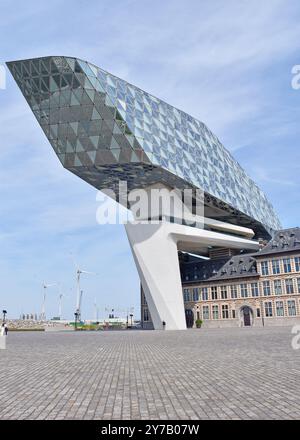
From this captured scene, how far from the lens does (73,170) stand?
183ft

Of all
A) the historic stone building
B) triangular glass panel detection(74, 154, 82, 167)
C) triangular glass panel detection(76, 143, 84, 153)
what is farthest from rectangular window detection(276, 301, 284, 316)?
triangular glass panel detection(76, 143, 84, 153)

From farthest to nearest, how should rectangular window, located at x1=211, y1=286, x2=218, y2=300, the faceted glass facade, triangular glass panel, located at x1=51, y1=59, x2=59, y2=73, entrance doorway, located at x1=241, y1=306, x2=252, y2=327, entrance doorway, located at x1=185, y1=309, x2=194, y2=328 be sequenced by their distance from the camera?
entrance doorway, located at x1=185, y1=309, x2=194, y2=328, rectangular window, located at x1=211, y1=286, x2=218, y2=300, entrance doorway, located at x1=241, y1=306, x2=252, y2=327, the faceted glass facade, triangular glass panel, located at x1=51, y1=59, x2=59, y2=73

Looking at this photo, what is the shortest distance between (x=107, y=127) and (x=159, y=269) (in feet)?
69.0

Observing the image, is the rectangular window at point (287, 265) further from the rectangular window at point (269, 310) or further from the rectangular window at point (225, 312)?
the rectangular window at point (225, 312)

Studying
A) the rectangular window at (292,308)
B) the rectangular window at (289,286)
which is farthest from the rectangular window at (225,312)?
the rectangular window at (289,286)

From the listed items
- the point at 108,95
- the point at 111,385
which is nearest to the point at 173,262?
the point at 108,95

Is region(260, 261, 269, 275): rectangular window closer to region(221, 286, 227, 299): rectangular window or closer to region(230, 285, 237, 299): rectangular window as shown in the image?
region(230, 285, 237, 299): rectangular window

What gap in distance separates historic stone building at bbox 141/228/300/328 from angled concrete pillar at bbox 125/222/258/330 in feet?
47.4

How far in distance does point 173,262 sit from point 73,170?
19282 mm

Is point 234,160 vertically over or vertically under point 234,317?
over

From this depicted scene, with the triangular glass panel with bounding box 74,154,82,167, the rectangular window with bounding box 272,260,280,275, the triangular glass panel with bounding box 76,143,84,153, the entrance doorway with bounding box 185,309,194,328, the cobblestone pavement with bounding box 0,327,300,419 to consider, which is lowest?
the cobblestone pavement with bounding box 0,327,300,419

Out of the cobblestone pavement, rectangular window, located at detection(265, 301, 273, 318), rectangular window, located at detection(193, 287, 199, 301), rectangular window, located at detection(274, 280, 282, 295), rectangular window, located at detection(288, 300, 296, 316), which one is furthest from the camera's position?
rectangular window, located at detection(193, 287, 199, 301)

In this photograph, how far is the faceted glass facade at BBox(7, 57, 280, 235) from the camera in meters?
48.5
